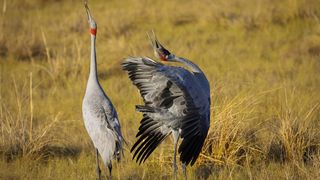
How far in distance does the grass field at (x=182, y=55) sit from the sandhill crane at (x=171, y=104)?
0.68 meters

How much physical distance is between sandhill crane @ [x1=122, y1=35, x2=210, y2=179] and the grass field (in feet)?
2.22

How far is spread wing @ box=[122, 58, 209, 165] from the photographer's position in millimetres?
5090

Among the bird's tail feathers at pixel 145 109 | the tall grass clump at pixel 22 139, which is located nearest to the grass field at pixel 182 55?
the tall grass clump at pixel 22 139

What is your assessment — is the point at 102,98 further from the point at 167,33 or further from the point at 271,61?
the point at 167,33

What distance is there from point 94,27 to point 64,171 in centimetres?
Answer: 131

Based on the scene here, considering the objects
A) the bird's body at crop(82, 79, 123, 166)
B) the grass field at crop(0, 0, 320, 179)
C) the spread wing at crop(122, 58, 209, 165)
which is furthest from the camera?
the grass field at crop(0, 0, 320, 179)

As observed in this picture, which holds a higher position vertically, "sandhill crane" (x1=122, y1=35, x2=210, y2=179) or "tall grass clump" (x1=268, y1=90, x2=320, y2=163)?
"sandhill crane" (x1=122, y1=35, x2=210, y2=179)

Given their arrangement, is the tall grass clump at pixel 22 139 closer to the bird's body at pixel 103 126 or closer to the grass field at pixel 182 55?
the grass field at pixel 182 55

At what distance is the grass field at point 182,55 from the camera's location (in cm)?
618

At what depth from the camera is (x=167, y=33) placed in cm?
1179

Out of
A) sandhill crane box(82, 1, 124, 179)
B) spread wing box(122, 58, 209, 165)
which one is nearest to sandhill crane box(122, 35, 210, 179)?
spread wing box(122, 58, 209, 165)

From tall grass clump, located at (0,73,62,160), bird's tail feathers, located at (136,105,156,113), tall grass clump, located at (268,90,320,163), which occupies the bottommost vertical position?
tall grass clump, located at (268,90,320,163)

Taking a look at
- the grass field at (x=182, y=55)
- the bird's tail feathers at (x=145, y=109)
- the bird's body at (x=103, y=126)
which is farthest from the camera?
the grass field at (x=182, y=55)

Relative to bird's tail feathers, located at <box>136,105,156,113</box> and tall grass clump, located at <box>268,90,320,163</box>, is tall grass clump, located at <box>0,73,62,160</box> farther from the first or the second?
tall grass clump, located at <box>268,90,320,163</box>
